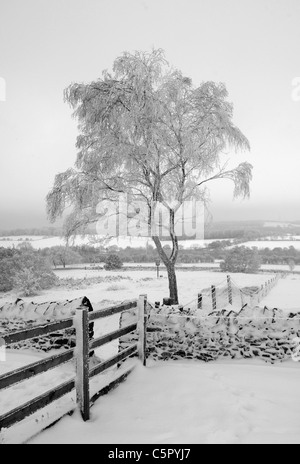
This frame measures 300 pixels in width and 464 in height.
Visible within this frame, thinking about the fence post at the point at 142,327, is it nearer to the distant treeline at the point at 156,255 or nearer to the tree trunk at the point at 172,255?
the tree trunk at the point at 172,255

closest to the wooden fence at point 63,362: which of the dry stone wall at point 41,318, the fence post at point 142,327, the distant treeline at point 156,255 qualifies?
the fence post at point 142,327

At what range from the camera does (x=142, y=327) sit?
5543 millimetres

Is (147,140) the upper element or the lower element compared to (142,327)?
upper

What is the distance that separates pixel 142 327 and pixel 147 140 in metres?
7.70

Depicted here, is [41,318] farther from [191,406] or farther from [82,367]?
[191,406]

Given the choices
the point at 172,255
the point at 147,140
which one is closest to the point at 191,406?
the point at 172,255

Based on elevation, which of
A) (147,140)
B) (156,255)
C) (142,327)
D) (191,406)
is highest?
(147,140)

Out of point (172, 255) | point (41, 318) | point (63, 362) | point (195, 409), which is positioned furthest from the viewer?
point (172, 255)

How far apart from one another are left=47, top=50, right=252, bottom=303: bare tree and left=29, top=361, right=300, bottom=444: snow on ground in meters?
6.66

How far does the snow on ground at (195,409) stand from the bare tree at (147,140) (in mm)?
6657

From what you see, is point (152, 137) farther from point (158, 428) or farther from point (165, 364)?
point (158, 428)

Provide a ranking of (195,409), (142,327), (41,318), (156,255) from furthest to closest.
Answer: (156,255) → (41,318) → (142,327) → (195,409)

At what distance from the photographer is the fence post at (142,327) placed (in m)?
5.53

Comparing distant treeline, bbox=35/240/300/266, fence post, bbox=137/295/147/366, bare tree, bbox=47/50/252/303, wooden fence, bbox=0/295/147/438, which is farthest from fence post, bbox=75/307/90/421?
distant treeline, bbox=35/240/300/266
